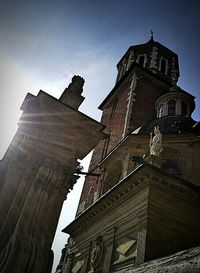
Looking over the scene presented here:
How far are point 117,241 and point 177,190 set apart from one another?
117 inches

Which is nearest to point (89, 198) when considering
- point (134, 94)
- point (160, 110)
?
point (160, 110)

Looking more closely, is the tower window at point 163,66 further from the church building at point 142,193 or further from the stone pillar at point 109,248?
the stone pillar at point 109,248

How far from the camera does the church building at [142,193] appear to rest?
905 cm

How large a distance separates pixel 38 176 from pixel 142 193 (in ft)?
23.6

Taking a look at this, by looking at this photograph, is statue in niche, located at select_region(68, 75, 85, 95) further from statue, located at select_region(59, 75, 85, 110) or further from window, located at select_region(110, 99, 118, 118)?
window, located at select_region(110, 99, 118, 118)

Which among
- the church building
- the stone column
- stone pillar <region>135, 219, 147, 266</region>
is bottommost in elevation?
the stone column

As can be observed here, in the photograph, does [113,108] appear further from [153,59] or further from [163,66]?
[163,66]

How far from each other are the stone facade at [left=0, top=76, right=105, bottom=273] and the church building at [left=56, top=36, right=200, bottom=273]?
1.17m

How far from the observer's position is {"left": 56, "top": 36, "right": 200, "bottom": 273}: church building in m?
9.05

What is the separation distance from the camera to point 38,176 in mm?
3574

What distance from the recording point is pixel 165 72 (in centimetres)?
2727

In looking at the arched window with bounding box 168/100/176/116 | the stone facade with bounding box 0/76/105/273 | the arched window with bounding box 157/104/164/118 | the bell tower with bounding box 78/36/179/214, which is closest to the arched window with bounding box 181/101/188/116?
the arched window with bounding box 168/100/176/116

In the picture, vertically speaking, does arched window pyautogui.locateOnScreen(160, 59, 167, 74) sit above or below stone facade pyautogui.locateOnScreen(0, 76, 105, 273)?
above

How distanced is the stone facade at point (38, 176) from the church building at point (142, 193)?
45.9 inches
